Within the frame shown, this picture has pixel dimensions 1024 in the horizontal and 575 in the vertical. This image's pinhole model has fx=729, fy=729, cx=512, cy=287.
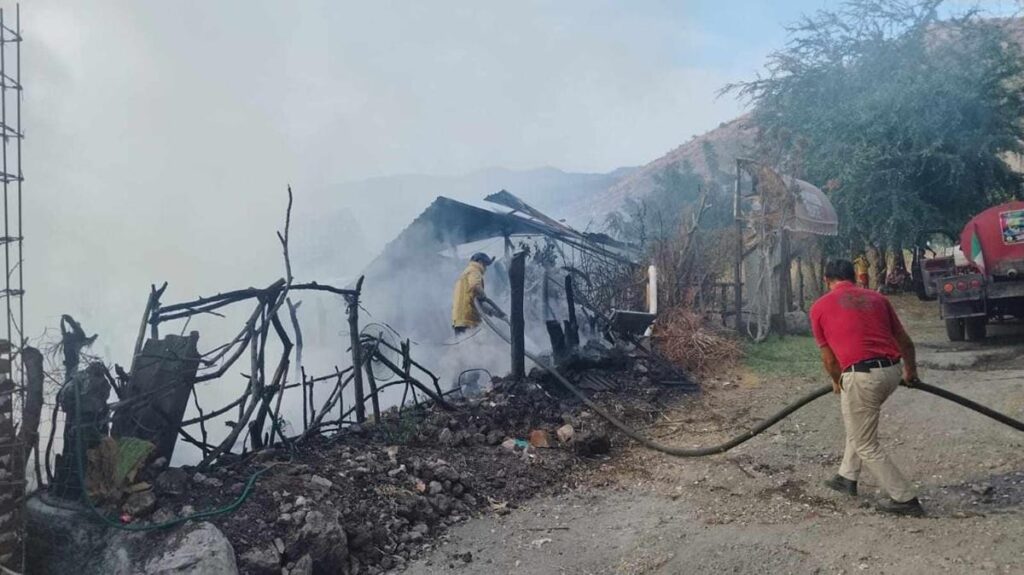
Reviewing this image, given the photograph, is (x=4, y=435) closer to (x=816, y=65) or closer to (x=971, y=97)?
(x=971, y=97)

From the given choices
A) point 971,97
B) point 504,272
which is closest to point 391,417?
point 504,272

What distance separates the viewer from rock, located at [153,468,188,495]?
442cm

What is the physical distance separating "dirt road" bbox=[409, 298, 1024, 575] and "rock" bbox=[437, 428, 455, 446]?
102 centimetres

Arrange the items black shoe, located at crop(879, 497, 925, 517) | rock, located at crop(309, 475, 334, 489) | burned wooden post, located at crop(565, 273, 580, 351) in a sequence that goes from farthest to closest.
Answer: burned wooden post, located at crop(565, 273, 580, 351) < rock, located at crop(309, 475, 334, 489) < black shoe, located at crop(879, 497, 925, 517)

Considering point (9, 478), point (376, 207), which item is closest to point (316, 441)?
point (9, 478)

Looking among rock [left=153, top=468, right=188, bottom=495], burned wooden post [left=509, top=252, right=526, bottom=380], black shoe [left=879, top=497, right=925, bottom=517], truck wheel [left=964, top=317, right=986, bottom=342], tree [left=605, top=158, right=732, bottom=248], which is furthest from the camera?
tree [left=605, top=158, right=732, bottom=248]

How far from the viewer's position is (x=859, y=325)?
4.80m

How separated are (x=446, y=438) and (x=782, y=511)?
2.74m

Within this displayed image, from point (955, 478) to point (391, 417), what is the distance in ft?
15.0

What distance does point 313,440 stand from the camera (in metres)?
5.79

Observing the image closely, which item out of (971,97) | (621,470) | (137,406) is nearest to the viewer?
(137,406)

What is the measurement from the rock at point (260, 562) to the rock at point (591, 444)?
308 centimetres

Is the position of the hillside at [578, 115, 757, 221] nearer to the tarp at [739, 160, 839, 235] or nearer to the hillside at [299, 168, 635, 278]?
the hillside at [299, 168, 635, 278]

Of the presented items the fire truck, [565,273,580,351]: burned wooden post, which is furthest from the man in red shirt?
the fire truck
